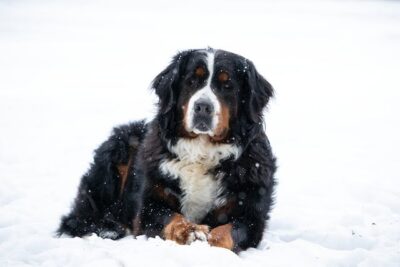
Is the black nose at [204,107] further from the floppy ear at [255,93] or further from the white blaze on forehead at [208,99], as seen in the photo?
the floppy ear at [255,93]

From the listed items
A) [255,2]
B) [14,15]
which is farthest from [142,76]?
[255,2]

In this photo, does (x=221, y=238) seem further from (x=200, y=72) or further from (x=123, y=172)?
(x=123, y=172)

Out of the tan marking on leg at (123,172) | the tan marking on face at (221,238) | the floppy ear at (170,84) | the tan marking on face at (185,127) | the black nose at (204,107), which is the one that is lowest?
the tan marking on face at (221,238)

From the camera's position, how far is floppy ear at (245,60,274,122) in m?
4.46

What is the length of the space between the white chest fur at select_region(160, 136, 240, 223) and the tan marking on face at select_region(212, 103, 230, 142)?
0.30 ft

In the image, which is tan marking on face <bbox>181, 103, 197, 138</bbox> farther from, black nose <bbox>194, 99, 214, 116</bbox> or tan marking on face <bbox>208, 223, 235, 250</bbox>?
tan marking on face <bbox>208, 223, 235, 250</bbox>

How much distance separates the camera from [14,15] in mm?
33656

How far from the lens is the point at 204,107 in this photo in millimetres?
4055

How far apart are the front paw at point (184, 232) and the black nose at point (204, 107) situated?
86 cm

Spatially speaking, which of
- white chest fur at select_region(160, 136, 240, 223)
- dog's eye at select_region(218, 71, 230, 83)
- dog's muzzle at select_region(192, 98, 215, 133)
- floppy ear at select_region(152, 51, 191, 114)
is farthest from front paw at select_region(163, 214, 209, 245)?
dog's eye at select_region(218, 71, 230, 83)

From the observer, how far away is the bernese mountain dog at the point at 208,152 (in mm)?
4148

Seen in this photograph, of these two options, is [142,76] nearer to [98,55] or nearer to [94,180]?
[98,55]

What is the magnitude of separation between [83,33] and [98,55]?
6818mm

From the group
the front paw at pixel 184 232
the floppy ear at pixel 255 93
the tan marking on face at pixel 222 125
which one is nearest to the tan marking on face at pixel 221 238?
the front paw at pixel 184 232
